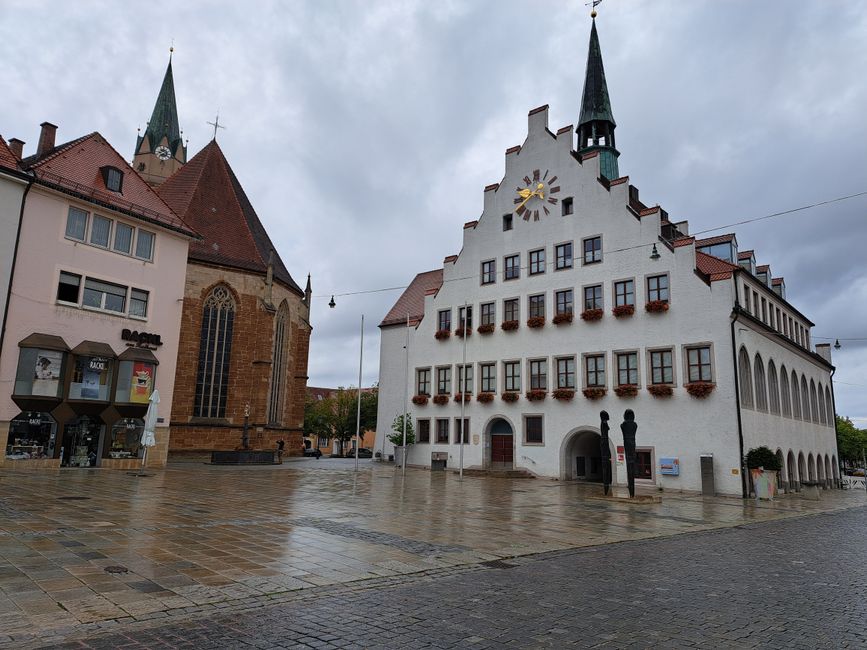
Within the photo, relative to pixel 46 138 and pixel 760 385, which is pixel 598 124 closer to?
pixel 760 385

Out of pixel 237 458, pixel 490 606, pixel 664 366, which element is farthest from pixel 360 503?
A: pixel 237 458

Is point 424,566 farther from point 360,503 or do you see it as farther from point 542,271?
point 542,271

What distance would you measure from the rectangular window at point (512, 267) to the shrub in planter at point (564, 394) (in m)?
7.63

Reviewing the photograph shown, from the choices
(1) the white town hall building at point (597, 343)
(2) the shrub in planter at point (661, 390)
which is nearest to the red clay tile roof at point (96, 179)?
(1) the white town hall building at point (597, 343)

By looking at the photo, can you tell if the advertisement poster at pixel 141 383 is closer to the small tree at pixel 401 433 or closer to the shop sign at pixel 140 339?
the shop sign at pixel 140 339

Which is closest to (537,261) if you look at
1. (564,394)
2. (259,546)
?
(564,394)

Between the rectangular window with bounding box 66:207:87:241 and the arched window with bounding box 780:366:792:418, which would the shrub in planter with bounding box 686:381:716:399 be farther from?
the rectangular window with bounding box 66:207:87:241

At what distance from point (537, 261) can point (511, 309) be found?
3.26m

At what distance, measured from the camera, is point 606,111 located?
4447 centimetres

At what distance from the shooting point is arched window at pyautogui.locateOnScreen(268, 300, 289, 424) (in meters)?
48.4

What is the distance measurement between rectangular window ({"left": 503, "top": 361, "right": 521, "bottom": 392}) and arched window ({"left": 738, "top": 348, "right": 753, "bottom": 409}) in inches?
464

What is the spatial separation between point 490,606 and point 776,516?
1653 centimetres

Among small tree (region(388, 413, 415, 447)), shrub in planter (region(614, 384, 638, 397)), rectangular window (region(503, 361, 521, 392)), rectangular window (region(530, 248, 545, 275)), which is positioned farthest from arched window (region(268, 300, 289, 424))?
shrub in planter (region(614, 384, 638, 397))

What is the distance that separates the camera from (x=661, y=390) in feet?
99.2
